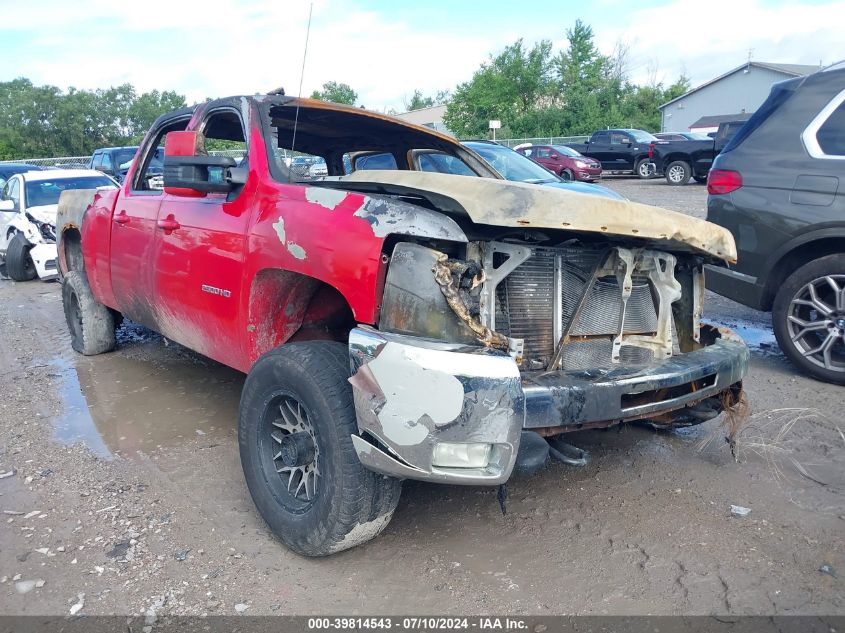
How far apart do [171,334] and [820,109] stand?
14.9ft

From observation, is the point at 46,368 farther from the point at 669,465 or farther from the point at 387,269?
the point at 669,465

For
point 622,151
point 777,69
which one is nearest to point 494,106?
point 777,69

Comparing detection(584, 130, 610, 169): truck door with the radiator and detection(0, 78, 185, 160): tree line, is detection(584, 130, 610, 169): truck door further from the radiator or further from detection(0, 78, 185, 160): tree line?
detection(0, 78, 185, 160): tree line

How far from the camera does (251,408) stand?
308 cm

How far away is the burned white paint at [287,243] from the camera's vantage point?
298 cm

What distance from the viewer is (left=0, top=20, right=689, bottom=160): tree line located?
44.9 m

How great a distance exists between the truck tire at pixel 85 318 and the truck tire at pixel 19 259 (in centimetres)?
485

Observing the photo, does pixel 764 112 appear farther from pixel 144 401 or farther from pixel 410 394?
pixel 144 401

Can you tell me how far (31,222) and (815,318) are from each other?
33.2ft

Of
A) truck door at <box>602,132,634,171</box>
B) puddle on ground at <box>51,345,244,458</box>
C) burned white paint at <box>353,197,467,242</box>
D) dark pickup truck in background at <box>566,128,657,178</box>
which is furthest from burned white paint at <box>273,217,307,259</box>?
truck door at <box>602,132,634,171</box>

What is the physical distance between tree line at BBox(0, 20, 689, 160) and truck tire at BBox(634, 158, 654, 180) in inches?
810

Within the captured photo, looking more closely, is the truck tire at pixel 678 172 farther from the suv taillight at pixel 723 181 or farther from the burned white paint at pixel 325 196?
the burned white paint at pixel 325 196

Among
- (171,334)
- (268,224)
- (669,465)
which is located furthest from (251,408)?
(669,465)

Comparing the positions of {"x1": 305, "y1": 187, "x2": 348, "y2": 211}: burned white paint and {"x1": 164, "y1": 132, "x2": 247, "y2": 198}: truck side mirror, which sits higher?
{"x1": 164, "y1": 132, "x2": 247, "y2": 198}: truck side mirror
